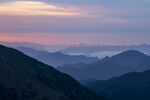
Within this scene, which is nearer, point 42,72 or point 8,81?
point 8,81

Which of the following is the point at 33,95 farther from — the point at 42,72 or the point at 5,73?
the point at 42,72

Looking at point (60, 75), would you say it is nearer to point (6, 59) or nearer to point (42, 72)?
point (42, 72)

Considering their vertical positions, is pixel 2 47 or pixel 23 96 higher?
pixel 2 47

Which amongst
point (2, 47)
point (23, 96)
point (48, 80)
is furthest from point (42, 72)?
point (23, 96)

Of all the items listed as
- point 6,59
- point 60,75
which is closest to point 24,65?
point 6,59

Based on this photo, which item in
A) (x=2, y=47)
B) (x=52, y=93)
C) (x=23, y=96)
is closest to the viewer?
(x=23, y=96)

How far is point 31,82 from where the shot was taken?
420ft

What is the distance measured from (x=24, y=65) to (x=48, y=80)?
10.1 metres

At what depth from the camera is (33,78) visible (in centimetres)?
13275

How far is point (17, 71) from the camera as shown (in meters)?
132

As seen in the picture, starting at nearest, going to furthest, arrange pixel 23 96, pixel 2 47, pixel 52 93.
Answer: pixel 23 96, pixel 52 93, pixel 2 47

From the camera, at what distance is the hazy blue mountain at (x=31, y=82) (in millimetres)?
119062

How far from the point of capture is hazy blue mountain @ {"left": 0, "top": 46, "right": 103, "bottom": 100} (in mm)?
119062

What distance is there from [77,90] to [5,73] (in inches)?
1142
